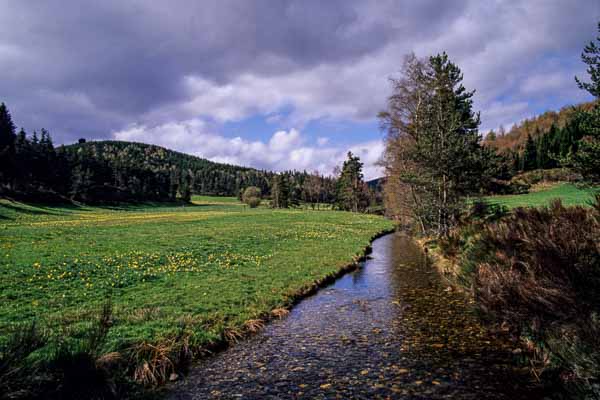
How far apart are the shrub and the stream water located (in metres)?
0.88

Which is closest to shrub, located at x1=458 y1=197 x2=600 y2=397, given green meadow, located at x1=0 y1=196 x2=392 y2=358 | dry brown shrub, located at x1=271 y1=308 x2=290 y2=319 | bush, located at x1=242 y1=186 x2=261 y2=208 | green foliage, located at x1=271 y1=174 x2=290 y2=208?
dry brown shrub, located at x1=271 y1=308 x2=290 y2=319

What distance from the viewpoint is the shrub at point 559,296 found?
17.6 feet

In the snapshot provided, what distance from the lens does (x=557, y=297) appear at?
247 inches

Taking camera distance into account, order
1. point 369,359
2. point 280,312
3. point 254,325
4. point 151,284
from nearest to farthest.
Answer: point 369,359
point 254,325
point 280,312
point 151,284

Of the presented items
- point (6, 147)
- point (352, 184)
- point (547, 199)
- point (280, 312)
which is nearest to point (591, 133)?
point (280, 312)

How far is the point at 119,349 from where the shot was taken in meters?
7.68

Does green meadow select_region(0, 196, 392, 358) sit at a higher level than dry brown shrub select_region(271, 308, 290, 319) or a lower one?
higher

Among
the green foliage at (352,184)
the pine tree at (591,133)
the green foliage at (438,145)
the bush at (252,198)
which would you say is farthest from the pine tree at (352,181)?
the pine tree at (591,133)

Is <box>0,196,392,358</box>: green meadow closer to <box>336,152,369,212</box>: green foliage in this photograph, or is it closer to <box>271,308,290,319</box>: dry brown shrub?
<box>271,308,290,319</box>: dry brown shrub

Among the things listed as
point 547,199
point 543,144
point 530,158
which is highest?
point 543,144

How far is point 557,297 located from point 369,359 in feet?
13.8

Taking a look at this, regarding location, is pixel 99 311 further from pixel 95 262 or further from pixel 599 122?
pixel 599 122

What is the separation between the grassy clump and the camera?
538 cm

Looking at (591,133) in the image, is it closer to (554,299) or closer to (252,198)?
(554,299)
